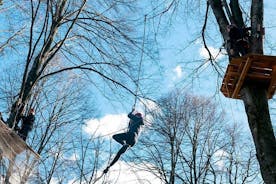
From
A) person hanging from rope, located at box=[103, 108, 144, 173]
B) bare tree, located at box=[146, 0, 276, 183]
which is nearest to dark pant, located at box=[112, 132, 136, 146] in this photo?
person hanging from rope, located at box=[103, 108, 144, 173]

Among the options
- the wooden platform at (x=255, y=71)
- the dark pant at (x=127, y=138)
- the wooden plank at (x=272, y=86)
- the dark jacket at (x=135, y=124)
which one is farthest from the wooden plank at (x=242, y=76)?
the dark pant at (x=127, y=138)

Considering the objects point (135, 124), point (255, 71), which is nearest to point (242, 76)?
point (255, 71)

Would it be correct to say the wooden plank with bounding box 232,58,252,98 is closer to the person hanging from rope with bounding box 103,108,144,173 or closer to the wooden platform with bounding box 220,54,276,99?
the wooden platform with bounding box 220,54,276,99

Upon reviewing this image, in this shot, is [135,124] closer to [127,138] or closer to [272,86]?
[127,138]

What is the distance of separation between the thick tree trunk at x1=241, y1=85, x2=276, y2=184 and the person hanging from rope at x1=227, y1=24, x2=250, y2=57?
523 mm

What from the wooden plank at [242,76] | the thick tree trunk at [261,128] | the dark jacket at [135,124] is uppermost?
the dark jacket at [135,124]

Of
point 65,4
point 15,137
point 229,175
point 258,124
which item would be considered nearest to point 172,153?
point 229,175

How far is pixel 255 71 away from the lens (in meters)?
4.76

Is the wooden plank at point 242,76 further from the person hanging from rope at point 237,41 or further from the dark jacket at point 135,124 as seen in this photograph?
the dark jacket at point 135,124

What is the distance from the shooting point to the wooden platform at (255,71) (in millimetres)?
4625

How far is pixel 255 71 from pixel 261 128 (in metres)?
0.76

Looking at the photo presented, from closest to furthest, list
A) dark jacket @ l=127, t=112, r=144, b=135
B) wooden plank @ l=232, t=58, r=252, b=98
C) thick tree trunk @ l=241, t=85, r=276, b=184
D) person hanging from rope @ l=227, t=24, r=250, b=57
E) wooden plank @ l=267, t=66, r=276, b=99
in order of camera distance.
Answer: thick tree trunk @ l=241, t=85, r=276, b=184 < wooden plank @ l=232, t=58, r=252, b=98 < wooden plank @ l=267, t=66, r=276, b=99 < person hanging from rope @ l=227, t=24, r=250, b=57 < dark jacket @ l=127, t=112, r=144, b=135

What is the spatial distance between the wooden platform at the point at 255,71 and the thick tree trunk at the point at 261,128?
0.09 m

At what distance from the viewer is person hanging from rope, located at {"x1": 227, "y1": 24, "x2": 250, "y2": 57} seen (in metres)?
5.05
